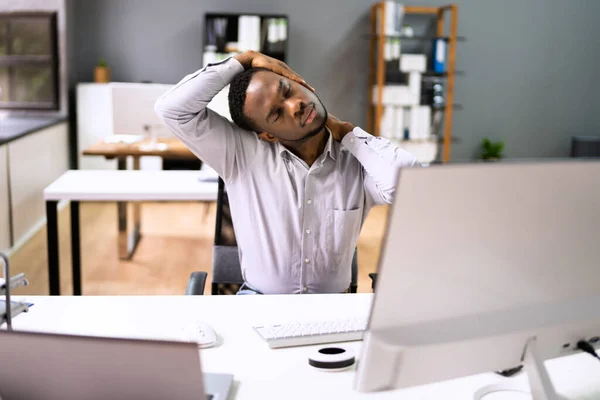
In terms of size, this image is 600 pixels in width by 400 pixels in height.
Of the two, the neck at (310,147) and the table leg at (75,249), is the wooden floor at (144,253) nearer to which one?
the table leg at (75,249)

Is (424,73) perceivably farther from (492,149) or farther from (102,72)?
(102,72)

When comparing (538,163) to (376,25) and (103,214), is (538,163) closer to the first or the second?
(103,214)

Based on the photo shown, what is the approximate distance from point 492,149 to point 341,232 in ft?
16.6

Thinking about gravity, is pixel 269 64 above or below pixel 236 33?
below

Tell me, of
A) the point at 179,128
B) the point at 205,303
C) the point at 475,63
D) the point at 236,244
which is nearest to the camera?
the point at 205,303

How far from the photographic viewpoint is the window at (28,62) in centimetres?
555

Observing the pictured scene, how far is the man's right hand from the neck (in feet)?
0.45

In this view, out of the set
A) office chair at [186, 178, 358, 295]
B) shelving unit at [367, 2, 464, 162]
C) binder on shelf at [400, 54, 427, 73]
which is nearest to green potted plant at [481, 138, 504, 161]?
shelving unit at [367, 2, 464, 162]

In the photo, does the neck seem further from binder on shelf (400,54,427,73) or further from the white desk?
binder on shelf (400,54,427,73)

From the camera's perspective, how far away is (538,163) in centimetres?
80

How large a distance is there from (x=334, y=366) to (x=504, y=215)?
486 mm

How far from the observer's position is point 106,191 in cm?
287

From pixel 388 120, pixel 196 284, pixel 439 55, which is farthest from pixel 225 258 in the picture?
pixel 439 55

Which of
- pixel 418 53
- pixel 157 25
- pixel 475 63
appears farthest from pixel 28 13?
pixel 475 63
